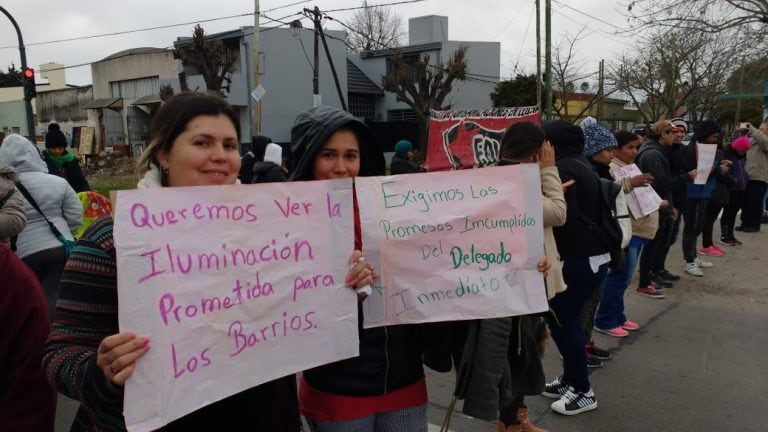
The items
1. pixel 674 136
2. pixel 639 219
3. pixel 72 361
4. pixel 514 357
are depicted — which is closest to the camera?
pixel 72 361

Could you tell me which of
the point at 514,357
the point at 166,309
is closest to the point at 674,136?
the point at 514,357

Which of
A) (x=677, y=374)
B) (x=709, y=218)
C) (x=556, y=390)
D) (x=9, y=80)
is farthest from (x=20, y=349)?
(x=9, y=80)

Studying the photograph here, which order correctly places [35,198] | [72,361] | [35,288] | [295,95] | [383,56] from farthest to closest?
[383,56] → [295,95] → [35,198] → [35,288] → [72,361]

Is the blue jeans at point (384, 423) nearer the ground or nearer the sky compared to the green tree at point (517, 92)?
nearer the ground

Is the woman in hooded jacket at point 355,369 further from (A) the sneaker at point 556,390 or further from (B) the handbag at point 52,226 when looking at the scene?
(B) the handbag at point 52,226

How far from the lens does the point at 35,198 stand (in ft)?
13.1

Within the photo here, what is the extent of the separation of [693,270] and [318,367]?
6353mm

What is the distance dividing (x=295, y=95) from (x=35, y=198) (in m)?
26.8

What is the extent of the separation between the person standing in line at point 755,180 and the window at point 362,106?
26.2m

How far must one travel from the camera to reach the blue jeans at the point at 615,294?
15.5 feet

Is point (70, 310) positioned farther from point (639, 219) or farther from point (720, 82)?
point (720, 82)

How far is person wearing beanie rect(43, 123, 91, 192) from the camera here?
5.99 metres

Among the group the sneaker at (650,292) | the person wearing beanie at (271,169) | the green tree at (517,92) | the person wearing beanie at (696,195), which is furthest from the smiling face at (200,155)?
the green tree at (517,92)

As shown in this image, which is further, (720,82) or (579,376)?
(720,82)
